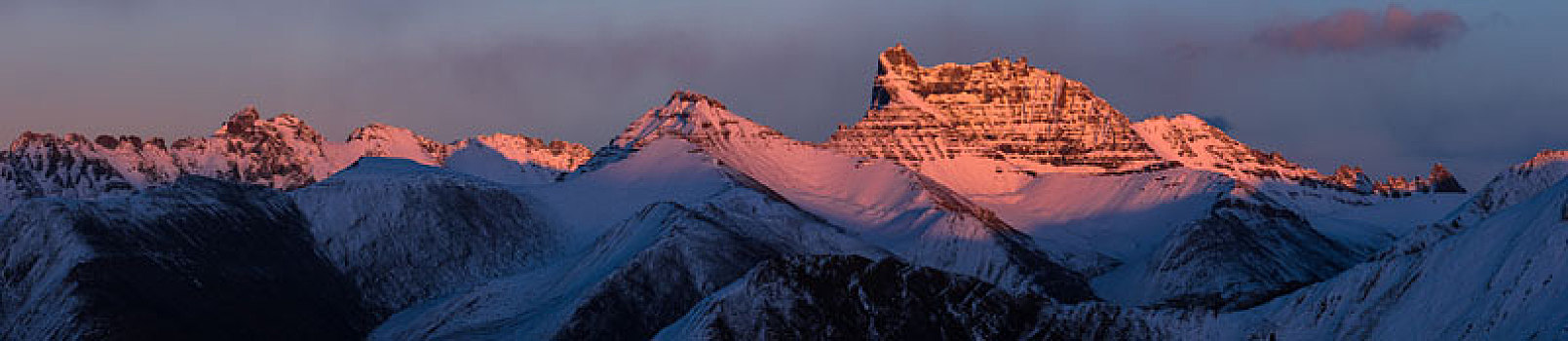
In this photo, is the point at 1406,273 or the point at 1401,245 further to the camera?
the point at 1401,245

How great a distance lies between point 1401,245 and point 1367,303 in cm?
2040

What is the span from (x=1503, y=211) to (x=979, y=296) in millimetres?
44746

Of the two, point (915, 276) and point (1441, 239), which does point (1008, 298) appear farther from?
point (1441, 239)

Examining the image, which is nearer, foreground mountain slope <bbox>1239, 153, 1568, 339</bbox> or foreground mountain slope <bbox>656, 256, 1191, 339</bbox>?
foreground mountain slope <bbox>1239, 153, 1568, 339</bbox>

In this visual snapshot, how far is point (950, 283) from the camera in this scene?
16250 cm

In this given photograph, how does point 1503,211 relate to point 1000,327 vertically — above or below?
above

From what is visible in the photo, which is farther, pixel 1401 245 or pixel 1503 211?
pixel 1401 245

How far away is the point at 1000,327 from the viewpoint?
6240 inches

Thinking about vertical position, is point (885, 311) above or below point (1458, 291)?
below

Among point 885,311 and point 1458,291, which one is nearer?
point 1458,291

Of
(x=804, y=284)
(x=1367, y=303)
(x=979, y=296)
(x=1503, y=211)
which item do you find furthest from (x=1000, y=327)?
(x=1503, y=211)

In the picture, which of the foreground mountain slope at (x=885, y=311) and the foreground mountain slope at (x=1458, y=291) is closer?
the foreground mountain slope at (x=1458, y=291)

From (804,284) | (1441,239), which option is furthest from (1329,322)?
(804,284)

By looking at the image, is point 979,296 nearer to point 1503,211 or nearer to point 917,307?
point 917,307
